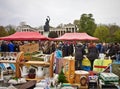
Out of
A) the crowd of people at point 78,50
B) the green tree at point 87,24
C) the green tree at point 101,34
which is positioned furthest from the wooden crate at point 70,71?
the green tree at point 101,34

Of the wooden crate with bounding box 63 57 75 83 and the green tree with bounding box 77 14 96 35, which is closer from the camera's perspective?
the wooden crate with bounding box 63 57 75 83

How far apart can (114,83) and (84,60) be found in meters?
5.05

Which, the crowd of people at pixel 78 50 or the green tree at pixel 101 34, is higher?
the green tree at pixel 101 34

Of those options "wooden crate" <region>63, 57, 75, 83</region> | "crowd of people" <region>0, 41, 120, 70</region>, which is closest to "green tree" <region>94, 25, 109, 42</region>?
"crowd of people" <region>0, 41, 120, 70</region>

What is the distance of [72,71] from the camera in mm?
9211

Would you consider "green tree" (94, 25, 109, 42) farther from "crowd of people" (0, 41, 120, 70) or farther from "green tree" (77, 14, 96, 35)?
"crowd of people" (0, 41, 120, 70)

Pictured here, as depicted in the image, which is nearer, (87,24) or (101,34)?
(87,24)

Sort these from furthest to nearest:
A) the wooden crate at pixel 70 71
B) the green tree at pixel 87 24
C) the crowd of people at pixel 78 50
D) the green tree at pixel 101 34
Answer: the green tree at pixel 101 34, the green tree at pixel 87 24, the crowd of people at pixel 78 50, the wooden crate at pixel 70 71

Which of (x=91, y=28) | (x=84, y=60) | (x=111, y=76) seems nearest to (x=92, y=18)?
(x=91, y=28)

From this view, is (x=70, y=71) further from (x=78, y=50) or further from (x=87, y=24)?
(x=87, y=24)

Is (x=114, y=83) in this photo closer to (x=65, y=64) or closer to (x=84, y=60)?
(x=65, y=64)

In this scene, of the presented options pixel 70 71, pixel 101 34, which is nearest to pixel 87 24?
pixel 101 34

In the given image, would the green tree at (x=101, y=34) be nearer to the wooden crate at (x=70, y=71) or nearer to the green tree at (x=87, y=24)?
the green tree at (x=87, y=24)

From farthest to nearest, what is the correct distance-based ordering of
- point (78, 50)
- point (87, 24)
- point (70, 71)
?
1. point (87, 24)
2. point (78, 50)
3. point (70, 71)
